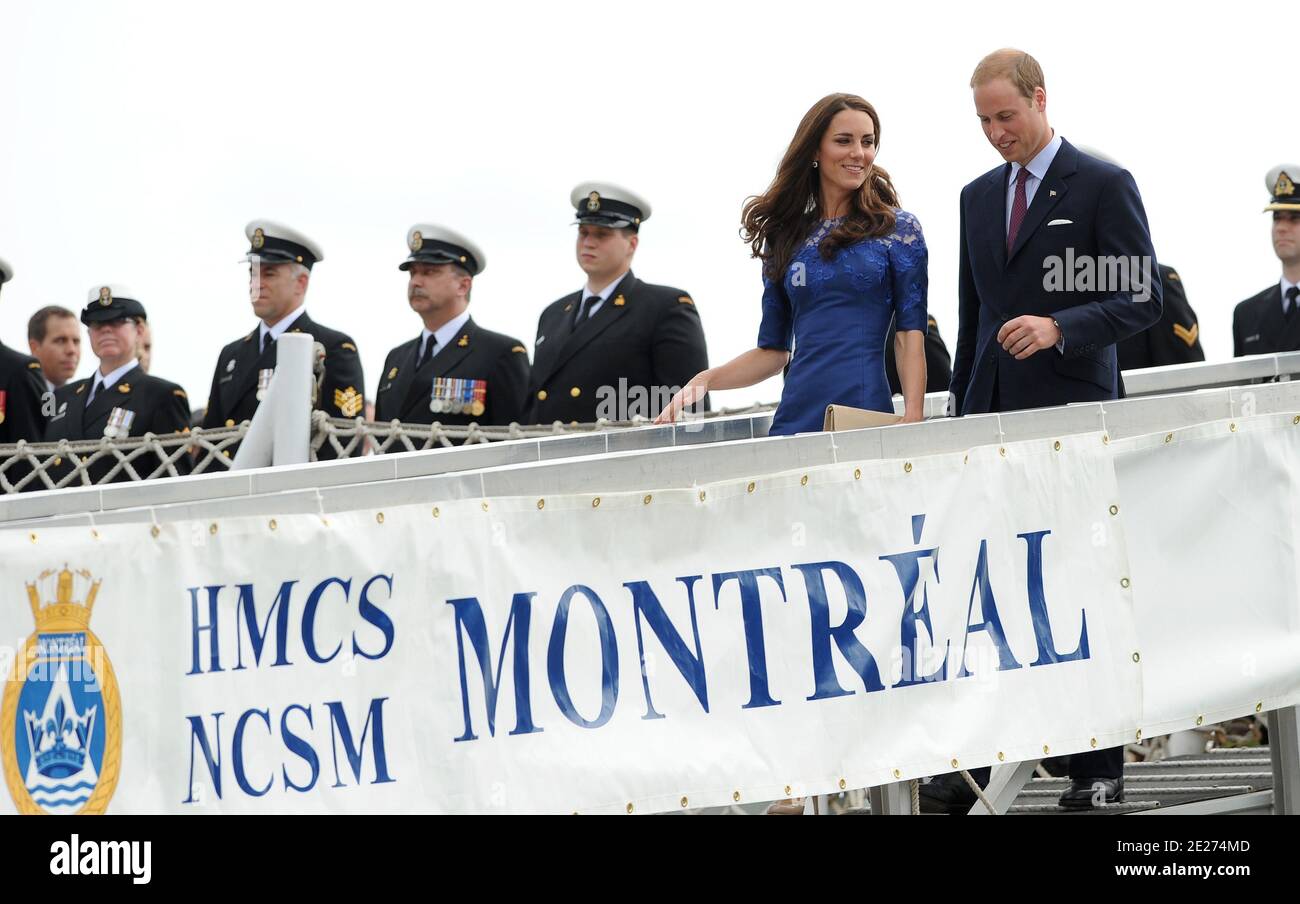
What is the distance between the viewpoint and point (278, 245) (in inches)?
370

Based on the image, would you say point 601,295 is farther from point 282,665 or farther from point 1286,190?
point 282,665

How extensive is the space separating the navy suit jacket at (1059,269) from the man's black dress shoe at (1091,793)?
1128mm

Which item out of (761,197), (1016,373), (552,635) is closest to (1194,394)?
(1016,373)

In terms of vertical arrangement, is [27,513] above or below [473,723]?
above

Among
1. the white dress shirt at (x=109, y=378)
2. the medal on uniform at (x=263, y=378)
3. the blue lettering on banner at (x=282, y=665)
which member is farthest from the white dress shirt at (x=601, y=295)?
the blue lettering on banner at (x=282, y=665)

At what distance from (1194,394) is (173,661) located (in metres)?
2.80

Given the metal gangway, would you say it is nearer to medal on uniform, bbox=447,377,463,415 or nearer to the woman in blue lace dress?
the woman in blue lace dress

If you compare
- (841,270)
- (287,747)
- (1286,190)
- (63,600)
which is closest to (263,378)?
(841,270)

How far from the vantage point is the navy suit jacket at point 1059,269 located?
5547 millimetres

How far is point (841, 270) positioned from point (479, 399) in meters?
3.50

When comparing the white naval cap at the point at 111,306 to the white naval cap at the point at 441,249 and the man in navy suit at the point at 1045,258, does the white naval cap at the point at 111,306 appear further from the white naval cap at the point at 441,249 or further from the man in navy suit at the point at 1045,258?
the man in navy suit at the point at 1045,258
